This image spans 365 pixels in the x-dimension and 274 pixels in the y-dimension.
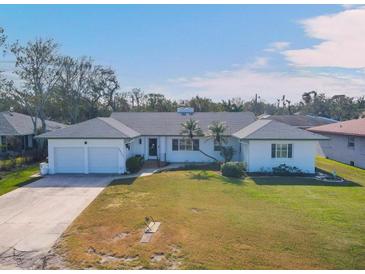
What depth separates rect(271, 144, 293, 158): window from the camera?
23.5 metres

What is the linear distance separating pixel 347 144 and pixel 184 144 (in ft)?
48.3

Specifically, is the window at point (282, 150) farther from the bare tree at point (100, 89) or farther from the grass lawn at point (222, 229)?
the bare tree at point (100, 89)

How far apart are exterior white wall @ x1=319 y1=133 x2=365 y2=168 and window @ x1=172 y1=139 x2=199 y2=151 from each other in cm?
1146

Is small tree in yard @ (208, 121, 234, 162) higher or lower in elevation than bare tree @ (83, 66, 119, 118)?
lower

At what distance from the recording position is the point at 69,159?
2325cm

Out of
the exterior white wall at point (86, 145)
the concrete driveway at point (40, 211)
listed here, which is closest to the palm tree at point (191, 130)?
the exterior white wall at point (86, 145)

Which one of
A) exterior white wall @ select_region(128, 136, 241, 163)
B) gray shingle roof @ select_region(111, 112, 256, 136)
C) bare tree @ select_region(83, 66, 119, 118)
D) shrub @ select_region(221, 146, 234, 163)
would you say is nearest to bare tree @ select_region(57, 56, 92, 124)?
bare tree @ select_region(83, 66, 119, 118)

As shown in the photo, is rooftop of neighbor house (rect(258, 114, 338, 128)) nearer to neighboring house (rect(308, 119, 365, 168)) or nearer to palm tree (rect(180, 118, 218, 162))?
neighboring house (rect(308, 119, 365, 168))

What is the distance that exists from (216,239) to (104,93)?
170ft

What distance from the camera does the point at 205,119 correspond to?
32.1 m

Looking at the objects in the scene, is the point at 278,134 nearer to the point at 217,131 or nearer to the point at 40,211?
the point at 217,131

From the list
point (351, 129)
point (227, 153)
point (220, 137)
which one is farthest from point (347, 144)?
point (220, 137)

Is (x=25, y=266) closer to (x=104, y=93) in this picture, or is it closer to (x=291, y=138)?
(x=291, y=138)

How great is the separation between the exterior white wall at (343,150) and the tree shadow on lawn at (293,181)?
7.36 meters
